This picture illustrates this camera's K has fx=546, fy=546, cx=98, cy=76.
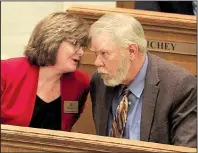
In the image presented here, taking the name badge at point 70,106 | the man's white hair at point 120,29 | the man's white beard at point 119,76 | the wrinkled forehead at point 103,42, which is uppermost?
the man's white hair at point 120,29

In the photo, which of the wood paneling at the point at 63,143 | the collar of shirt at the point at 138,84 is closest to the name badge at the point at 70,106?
the collar of shirt at the point at 138,84

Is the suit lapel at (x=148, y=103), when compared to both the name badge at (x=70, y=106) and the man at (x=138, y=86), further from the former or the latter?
the name badge at (x=70, y=106)

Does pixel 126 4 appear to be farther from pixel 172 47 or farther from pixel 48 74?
pixel 48 74

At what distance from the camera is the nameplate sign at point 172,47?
215cm

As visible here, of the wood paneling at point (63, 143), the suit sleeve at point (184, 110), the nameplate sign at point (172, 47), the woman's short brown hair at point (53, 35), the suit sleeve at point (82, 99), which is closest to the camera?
the wood paneling at point (63, 143)

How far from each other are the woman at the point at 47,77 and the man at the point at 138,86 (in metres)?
0.10

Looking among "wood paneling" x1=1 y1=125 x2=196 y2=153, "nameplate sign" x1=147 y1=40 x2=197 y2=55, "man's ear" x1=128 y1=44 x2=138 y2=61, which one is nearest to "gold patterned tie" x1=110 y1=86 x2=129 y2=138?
"man's ear" x1=128 y1=44 x2=138 y2=61

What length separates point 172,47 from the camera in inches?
85.0

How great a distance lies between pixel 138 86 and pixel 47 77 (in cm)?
33

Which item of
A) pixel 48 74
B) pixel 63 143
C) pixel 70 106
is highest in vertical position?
pixel 63 143

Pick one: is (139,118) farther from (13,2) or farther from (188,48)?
(13,2)

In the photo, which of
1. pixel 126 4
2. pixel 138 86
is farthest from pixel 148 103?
pixel 126 4

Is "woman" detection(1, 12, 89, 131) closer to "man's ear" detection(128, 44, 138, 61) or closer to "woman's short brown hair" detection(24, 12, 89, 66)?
"woman's short brown hair" detection(24, 12, 89, 66)

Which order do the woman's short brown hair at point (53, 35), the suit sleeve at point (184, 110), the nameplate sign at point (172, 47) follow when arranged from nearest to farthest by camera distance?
1. the suit sleeve at point (184, 110)
2. the woman's short brown hair at point (53, 35)
3. the nameplate sign at point (172, 47)
